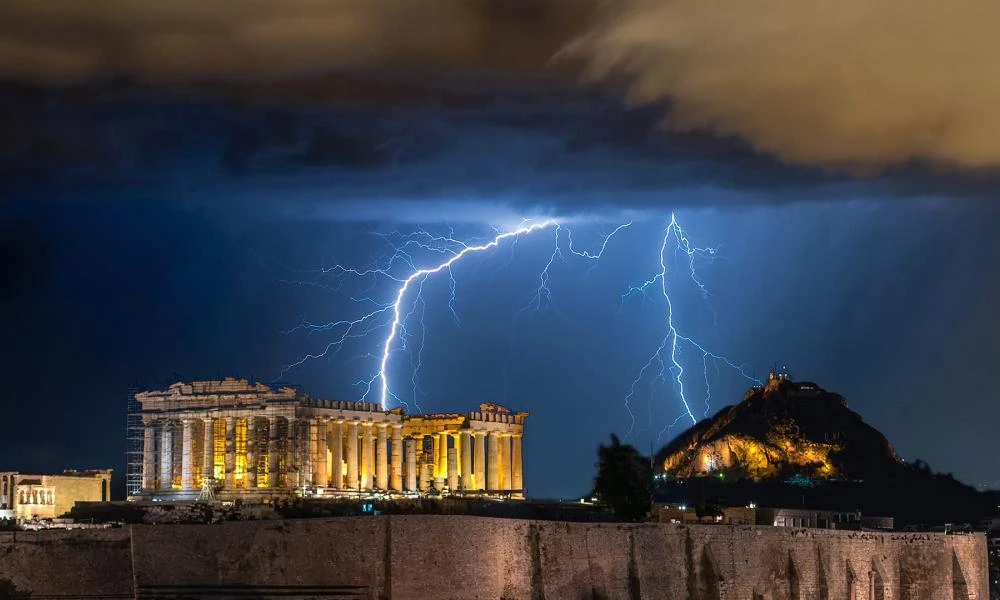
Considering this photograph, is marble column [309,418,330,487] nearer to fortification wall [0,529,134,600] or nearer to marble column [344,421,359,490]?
marble column [344,421,359,490]

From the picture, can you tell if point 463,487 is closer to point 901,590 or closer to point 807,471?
point 901,590

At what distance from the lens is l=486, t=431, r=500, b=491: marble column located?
13312 cm

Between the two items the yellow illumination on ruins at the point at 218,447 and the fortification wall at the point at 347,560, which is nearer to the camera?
the fortification wall at the point at 347,560

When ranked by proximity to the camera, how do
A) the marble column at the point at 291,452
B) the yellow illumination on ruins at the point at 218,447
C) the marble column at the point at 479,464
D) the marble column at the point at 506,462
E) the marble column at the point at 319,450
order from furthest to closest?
the marble column at the point at 506,462
the marble column at the point at 479,464
the yellow illumination on ruins at the point at 218,447
the marble column at the point at 319,450
the marble column at the point at 291,452

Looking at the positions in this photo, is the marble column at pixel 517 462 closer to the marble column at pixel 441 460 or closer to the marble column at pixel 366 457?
the marble column at pixel 441 460

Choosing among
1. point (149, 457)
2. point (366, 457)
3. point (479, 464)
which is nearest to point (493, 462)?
point (479, 464)

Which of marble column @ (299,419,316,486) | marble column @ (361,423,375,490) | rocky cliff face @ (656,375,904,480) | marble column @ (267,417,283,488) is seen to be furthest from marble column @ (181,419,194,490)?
rocky cliff face @ (656,375,904,480)

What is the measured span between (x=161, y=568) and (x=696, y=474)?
12110cm

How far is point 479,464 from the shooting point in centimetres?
13250

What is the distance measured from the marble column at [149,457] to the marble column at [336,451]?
34.0ft

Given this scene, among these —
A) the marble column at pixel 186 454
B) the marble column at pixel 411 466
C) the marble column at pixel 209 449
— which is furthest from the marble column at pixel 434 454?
the marble column at pixel 186 454

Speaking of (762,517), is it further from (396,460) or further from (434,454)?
(434,454)

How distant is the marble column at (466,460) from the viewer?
13125 centimetres

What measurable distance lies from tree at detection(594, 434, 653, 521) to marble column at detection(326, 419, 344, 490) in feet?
59.0
